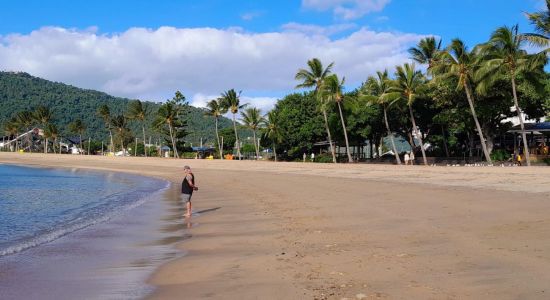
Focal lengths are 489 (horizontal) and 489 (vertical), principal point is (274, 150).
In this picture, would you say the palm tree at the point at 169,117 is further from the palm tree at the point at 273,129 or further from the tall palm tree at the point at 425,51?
the tall palm tree at the point at 425,51

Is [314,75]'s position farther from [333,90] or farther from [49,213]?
[49,213]

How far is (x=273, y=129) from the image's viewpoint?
193 feet

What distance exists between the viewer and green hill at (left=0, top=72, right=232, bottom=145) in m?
151

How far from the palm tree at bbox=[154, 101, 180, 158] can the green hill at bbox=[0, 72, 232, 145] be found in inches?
2569

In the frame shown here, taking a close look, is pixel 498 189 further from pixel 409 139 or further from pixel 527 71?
pixel 409 139

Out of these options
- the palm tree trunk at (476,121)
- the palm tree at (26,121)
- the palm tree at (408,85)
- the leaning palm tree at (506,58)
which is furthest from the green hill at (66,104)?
the leaning palm tree at (506,58)

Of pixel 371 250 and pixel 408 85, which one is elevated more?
pixel 408 85

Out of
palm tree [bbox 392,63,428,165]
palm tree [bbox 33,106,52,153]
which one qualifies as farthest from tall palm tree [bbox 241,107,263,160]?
palm tree [bbox 33,106,52,153]

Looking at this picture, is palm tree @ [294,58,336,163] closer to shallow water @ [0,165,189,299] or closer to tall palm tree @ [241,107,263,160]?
tall palm tree @ [241,107,263,160]

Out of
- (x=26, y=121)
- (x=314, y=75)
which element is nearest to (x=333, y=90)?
(x=314, y=75)

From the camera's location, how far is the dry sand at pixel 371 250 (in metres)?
5.18

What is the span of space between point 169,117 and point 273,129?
65.9ft

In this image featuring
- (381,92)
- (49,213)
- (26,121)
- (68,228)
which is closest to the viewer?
(68,228)

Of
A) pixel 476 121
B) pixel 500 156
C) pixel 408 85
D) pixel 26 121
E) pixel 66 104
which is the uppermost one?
pixel 66 104
